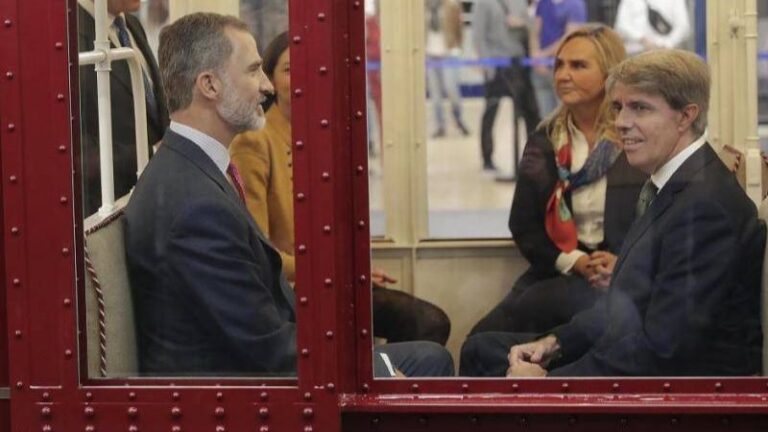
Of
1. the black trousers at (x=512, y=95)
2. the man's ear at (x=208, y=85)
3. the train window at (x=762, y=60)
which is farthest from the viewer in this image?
the man's ear at (x=208, y=85)

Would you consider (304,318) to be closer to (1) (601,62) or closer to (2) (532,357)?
(2) (532,357)

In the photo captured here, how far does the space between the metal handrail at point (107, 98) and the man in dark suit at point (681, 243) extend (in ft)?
3.72

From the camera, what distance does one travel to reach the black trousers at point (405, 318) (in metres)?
4.22

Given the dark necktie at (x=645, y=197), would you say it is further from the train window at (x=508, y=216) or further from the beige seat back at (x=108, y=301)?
the beige seat back at (x=108, y=301)

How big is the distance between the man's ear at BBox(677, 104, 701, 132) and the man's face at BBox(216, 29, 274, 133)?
0.96 meters

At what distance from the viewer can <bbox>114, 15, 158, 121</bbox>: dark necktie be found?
4.25 m

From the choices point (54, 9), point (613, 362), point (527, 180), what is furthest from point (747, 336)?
point (54, 9)

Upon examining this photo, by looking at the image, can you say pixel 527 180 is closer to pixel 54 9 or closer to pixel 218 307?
pixel 218 307

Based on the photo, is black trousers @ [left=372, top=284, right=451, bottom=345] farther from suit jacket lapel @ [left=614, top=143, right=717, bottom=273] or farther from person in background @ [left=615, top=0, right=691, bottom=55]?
person in background @ [left=615, top=0, right=691, bottom=55]

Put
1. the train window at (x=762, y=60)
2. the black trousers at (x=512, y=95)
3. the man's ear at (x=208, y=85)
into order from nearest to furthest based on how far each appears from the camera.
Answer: the train window at (x=762, y=60) < the black trousers at (x=512, y=95) < the man's ear at (x=208, y=85)

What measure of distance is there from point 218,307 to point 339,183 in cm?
43

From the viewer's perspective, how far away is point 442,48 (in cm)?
415

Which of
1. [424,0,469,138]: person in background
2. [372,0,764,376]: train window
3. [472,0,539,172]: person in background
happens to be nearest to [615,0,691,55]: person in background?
[372,0,764,376]: train window

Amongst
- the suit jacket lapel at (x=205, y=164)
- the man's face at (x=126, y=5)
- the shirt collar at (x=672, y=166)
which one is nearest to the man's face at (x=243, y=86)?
the suit jacket lapel at (x=205, y=164)
